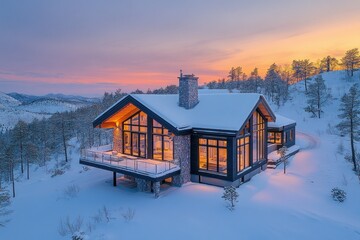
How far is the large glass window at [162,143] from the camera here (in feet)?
54.8

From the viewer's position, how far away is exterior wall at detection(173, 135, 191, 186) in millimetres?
16062

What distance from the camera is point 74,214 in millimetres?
14359

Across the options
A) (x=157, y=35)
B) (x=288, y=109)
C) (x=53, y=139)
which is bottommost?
(x=53, y=139)

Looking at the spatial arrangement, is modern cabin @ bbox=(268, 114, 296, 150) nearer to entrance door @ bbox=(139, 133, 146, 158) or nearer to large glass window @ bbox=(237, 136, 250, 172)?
large glass window @ bbox=(237, 136, 250, 172)

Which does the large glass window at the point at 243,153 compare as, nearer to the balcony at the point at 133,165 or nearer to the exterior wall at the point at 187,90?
the balcony at the point at 133,165

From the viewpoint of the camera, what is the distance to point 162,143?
56.2 feet

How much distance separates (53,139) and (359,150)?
50.4m

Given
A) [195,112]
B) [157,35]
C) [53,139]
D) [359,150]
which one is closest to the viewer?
[195,112]

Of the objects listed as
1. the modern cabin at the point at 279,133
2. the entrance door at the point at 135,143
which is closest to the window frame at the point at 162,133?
the entrance door at the point at 135,143

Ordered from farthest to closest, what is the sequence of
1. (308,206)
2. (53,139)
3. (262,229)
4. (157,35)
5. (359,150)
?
(53,139), (157,35), (359,150), (308,206), (262,229)

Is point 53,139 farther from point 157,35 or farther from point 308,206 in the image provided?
point 308,206

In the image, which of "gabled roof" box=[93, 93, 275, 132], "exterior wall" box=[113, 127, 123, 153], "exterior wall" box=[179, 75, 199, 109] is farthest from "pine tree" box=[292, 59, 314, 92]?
"exterior wall" box=[113, 127, 123, 153]

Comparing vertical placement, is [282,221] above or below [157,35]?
below

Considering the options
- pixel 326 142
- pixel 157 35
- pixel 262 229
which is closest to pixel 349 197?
pixel 262 229
